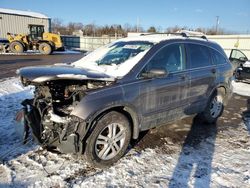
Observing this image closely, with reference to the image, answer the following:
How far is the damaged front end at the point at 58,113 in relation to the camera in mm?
3334

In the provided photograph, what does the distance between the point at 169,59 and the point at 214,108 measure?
6.88 ft

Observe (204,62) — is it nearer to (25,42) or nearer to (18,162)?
(18,162)

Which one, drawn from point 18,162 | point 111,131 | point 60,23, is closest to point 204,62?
point 111,131

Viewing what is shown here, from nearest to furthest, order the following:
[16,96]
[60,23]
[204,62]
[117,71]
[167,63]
Result: [117,71], [167,63], [204,62], [16,96], [60,23]

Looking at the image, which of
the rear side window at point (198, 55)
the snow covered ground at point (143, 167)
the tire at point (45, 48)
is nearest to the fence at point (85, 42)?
the tire at point (45, 48)

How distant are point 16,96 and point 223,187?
5.96 m

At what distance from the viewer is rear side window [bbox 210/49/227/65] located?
5.48 m

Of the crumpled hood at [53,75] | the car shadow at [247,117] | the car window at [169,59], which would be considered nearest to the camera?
the crumpled hood at [53,75]

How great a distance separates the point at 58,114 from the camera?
11.7 ft

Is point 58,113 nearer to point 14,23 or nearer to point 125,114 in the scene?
point 125,114

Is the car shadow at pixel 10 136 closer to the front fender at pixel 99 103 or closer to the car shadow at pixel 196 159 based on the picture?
the front fender at pixel 99 103

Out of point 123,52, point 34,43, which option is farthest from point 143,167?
point 34,43

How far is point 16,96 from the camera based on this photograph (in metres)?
7.27

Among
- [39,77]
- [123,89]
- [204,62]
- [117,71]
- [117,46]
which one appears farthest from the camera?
[204,62]
